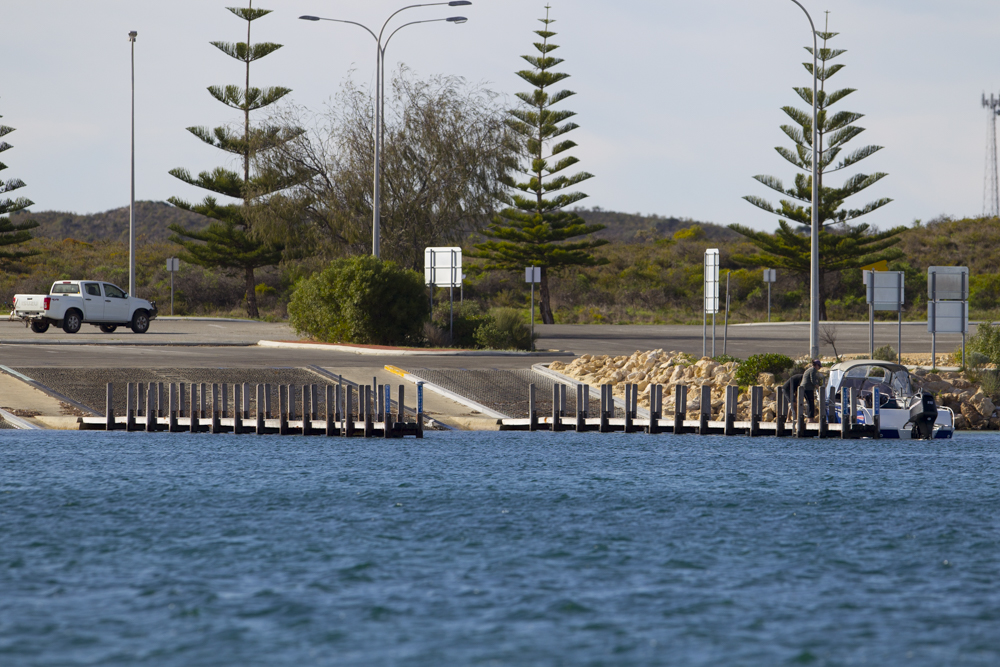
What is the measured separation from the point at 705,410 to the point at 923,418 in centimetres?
423

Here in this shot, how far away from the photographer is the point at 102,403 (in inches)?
993

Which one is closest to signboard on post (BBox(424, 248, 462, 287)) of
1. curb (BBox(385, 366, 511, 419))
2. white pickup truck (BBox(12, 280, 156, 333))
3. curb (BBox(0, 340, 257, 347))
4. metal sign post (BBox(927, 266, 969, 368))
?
curb (BBox(0, 340, 257, 347))

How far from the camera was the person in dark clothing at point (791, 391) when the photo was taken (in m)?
24.2

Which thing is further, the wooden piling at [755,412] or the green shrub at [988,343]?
the green shrub at [988,343]

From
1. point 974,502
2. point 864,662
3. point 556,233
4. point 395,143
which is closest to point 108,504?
point 864,662

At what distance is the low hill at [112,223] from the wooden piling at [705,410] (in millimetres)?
90564

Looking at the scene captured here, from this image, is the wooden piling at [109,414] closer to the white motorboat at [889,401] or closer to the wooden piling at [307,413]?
the wooden piling at [307,413]

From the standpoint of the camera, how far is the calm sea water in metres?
10.2

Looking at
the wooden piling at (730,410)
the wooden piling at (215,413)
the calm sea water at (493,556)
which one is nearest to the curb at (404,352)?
the wooden piling at (215,413)

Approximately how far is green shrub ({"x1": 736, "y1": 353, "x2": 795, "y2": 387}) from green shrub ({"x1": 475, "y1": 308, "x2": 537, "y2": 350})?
8.56m

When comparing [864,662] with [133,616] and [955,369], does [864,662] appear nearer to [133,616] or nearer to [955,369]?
[133,616]

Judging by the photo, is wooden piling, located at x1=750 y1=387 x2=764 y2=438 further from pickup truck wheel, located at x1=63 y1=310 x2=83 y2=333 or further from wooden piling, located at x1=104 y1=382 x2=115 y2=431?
pickup truck wheel, located at x1=63 y1=310 x2=83 y2=333

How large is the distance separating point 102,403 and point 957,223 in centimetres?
6745

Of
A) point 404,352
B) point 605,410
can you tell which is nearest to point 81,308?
point 404,352
